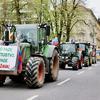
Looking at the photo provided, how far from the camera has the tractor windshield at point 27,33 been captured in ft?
53.8

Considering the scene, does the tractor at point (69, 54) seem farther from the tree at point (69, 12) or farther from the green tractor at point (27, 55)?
the tree at point (69, 12)

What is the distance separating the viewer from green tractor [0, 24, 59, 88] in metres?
14.6

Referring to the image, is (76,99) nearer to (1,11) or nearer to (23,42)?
(23,42)

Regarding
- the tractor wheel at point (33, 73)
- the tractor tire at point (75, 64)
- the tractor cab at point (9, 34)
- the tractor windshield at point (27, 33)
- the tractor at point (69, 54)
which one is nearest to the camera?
the tractor wheel at point (33, 73)

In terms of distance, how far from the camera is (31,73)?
48.0 feet

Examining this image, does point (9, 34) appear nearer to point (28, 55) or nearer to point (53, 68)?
point (28, 55)

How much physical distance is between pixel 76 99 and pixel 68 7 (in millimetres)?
44250

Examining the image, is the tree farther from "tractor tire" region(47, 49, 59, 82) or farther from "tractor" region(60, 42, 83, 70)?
"tractor tire" region(47, 49, 59, 82)

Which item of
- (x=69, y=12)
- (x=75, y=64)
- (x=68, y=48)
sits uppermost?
(x=69, y=12)

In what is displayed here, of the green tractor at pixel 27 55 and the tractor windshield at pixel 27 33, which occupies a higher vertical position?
the tractor windshield at pixel 27 33

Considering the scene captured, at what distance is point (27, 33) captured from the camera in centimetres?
1655

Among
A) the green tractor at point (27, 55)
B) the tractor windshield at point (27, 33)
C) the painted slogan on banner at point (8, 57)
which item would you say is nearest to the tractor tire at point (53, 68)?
the green tractor at point (27, 55)

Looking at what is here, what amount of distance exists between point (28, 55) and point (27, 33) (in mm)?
1263

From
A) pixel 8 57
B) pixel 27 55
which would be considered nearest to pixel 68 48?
pixel 27 55
